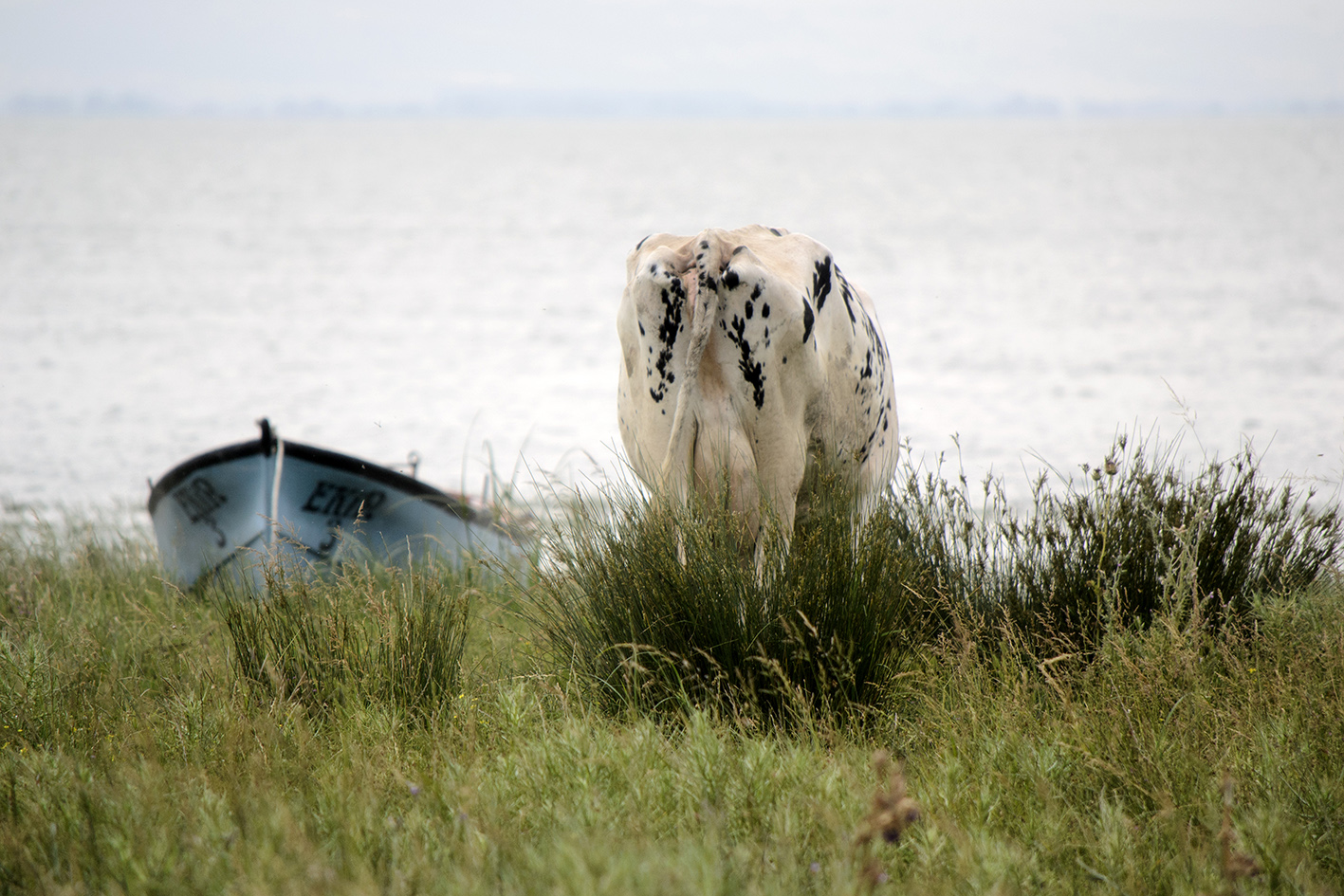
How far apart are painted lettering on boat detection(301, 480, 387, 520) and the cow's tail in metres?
3.00

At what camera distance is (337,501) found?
6.13 metres

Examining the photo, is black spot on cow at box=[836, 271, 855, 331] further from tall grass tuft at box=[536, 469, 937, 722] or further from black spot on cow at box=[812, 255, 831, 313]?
tall grass tuft at box=[536, 469, 937, 722]

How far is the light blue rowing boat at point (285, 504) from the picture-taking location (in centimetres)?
588

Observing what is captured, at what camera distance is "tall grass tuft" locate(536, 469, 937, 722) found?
3.27m

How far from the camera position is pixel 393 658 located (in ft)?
11.5

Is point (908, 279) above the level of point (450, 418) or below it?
above

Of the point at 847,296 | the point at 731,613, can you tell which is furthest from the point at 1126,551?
the point at 731,613

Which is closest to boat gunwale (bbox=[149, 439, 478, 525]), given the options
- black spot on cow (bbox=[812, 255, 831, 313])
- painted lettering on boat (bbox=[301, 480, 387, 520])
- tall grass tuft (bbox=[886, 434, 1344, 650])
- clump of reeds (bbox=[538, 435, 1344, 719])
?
painted lettering on boat (bbox=[301, 480, 387, 520])

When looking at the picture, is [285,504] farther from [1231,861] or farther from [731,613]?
[1231,861]

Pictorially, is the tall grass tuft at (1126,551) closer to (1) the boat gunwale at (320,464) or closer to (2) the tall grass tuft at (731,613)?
(2) the tall grass tuft at (731,613)

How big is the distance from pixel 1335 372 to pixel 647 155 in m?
93.7

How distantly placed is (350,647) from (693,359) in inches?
61.8

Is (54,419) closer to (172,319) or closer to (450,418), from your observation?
(450,418)

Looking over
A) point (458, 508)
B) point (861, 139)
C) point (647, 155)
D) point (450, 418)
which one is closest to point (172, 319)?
point (450, 418)
